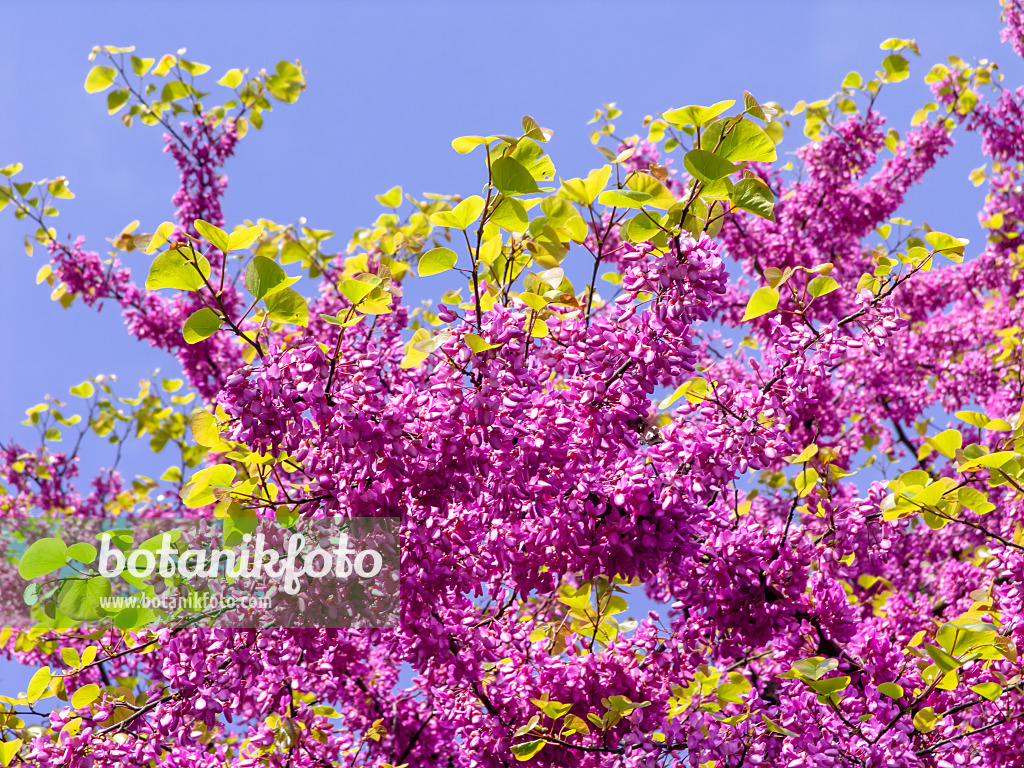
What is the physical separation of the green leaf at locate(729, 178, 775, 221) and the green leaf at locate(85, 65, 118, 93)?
214 inches

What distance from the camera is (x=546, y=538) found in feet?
9.34

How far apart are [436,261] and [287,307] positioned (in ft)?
1.84

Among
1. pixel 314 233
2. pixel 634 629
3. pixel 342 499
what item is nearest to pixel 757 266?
pixel 314 233

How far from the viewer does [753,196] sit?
2.52 metres

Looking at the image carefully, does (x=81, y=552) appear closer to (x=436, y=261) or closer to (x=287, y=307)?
(x=287, y=307)

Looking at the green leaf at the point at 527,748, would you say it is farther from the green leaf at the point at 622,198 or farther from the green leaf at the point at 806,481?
the green leaf at the point at 622,198

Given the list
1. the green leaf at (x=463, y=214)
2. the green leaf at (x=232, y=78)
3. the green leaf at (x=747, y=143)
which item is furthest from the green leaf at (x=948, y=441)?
the green leaf at (x=232, y=78)

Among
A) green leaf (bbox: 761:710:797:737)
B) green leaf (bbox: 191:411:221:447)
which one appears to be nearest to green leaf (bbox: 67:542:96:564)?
green leaf (bbox: 191:411:221:447)

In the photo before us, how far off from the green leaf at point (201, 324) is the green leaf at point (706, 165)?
160 centimetres

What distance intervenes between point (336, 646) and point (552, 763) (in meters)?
1.39

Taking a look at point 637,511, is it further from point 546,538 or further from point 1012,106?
point 1012,106

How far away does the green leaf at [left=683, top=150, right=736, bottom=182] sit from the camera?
2.31 m

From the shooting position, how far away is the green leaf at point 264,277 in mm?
2518

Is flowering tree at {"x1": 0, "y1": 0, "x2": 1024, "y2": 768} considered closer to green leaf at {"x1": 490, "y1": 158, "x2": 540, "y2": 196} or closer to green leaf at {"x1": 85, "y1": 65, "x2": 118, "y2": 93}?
green leaf at {"x1": 490, "y1": 158, "x2": 540, "y2": 196}
